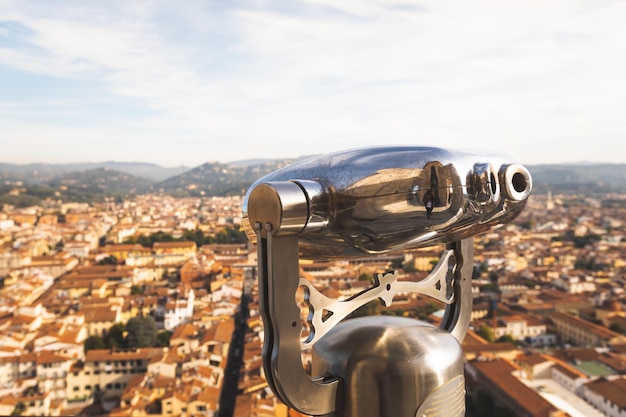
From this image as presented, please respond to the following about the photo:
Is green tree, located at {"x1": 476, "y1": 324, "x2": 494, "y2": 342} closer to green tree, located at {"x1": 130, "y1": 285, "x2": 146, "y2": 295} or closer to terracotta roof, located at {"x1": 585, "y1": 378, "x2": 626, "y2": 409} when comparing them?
terracotta roof, located at {"x1": 585, "y1": 378, "x2": 626, "y2": 409}

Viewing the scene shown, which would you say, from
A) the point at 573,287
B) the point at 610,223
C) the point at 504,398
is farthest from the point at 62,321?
the point at 610,223

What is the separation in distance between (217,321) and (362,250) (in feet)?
28.3

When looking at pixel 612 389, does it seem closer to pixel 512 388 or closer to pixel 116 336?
pixel 512 388

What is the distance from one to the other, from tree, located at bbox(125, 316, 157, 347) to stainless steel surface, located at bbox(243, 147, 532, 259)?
8.48m

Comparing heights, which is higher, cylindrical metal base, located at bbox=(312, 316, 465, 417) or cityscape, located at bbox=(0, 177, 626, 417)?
cylindrical metal base, located at bbox=(312, 316, 465, 417)

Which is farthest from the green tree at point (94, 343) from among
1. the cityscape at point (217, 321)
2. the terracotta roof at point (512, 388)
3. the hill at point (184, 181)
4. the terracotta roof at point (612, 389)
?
the hill at point (184, 181)

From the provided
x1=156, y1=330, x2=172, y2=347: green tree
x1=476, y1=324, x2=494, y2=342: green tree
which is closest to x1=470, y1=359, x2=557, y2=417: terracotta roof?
x1=476, y1=324, x2=494, y2=342: green tree

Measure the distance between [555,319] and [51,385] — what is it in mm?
7336

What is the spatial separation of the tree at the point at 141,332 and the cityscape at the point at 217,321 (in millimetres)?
25

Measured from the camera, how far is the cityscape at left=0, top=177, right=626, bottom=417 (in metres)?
6.12

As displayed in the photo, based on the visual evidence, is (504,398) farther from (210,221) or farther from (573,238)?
(210,221)

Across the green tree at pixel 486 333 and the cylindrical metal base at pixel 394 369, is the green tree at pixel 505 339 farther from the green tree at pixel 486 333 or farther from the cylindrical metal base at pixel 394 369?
the cylindrical metal base at pixel 394 369

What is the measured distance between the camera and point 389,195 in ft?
1.44

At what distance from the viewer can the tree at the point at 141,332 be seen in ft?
27.7
